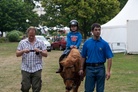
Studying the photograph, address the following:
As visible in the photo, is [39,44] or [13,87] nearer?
[39,44]

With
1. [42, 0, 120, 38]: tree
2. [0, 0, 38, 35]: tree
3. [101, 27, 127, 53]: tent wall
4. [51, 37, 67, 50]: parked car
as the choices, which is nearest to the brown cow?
[101, 27, 127, 53]: tent wall

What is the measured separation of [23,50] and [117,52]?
71.0 feet

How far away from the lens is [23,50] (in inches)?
294

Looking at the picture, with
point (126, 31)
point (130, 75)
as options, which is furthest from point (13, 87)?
point (126, 31)

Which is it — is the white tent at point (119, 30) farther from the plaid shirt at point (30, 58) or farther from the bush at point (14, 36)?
the bush at point (14, 36)

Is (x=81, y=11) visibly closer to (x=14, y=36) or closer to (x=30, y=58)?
(x=14, y=36)

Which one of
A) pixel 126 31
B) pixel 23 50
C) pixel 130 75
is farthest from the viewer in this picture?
pixel 126 31

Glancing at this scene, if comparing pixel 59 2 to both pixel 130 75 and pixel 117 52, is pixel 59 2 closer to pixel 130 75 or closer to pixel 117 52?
pixel 117 52

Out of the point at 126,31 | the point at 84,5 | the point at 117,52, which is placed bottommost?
the point at 117,52

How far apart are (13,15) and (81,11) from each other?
26120 mm

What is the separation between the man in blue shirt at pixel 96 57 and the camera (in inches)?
278

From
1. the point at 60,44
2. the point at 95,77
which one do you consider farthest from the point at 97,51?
the point at 60,44

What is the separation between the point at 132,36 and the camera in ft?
85.8

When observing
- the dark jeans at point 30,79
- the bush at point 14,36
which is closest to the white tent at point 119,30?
the dark jeans at point 30,79
